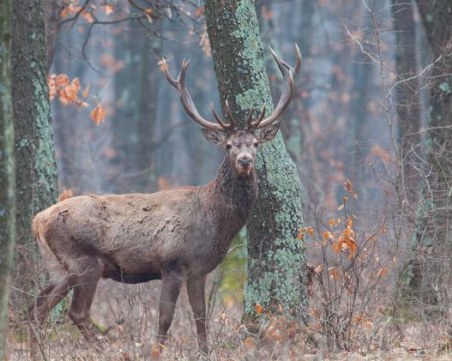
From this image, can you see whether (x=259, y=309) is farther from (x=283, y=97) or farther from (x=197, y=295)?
(x=283, y=97)

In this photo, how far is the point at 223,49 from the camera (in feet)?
35.4

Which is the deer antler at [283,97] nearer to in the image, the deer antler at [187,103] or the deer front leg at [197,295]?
the deer antler at [187,103]

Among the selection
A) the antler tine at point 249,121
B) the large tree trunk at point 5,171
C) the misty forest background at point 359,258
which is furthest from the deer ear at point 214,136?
the large tree trunk at point 5,171

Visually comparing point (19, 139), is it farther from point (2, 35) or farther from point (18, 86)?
point (2, 35)

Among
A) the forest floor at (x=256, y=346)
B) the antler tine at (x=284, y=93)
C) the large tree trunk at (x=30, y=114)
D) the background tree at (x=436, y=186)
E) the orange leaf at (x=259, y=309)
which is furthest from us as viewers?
the large tree trunk at (x=30, y=114)

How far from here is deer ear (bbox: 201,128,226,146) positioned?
11.1 meters

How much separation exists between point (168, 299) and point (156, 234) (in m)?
0.67

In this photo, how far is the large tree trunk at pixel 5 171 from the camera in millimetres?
7520

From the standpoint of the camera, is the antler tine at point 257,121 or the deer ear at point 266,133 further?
the deer ear at point 266,133

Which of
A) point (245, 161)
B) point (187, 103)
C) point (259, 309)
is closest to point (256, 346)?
point (259, 309)

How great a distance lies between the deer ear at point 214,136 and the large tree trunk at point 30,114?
222cm

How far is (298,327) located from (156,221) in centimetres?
206

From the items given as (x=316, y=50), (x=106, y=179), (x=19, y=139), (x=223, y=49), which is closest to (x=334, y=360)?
(x=223, y=49)

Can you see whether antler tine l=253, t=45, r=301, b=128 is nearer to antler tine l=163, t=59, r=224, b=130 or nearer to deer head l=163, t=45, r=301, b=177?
deer head l=163, t=45, r=301, b=177
